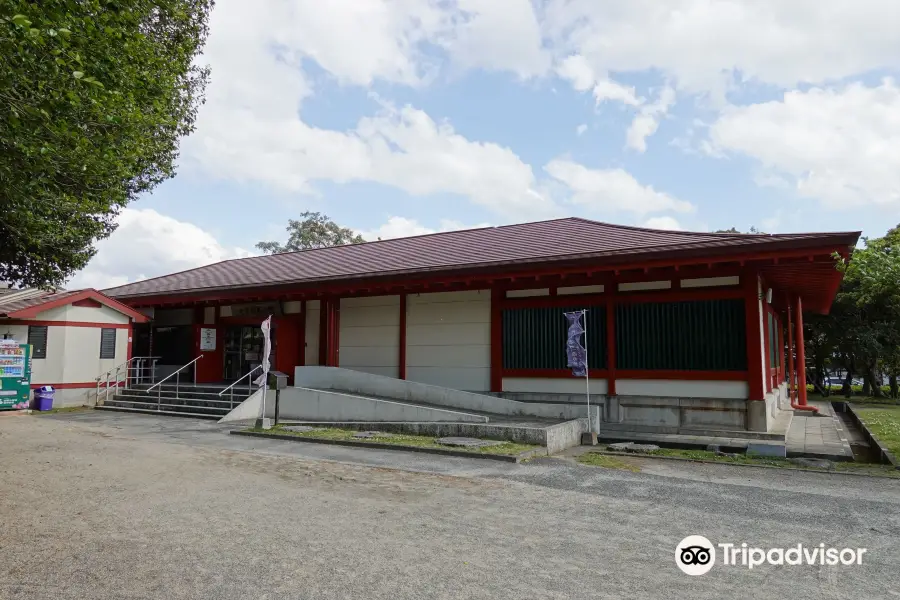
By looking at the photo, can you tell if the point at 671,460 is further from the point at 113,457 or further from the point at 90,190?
A: the point at 90,190

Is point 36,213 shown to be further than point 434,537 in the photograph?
Yes

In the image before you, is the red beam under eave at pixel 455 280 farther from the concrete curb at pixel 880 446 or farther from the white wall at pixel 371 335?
the concrete curb at pixel 880 446

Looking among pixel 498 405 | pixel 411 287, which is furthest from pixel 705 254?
pixel 411 287

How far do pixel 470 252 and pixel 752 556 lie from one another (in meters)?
11.4

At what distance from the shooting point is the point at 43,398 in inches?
619

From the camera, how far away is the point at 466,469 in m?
8.15

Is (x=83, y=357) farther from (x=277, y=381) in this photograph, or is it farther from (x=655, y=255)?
(x=655, y=255)

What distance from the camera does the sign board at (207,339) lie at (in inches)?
731

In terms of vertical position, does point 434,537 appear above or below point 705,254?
below

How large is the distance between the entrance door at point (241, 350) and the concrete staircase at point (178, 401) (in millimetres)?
1860

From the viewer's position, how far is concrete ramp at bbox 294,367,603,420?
11.7 m

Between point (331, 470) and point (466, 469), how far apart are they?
6.21 ft

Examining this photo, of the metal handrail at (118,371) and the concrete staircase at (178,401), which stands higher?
the metal handrail at (118,371)

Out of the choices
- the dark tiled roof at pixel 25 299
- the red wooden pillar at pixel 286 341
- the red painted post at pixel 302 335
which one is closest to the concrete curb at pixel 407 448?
the red painted post at pixel 302 335
